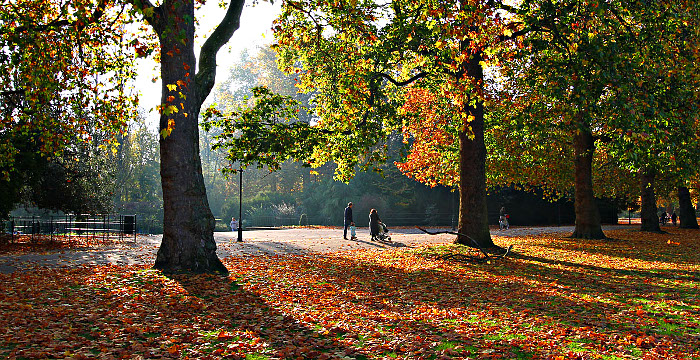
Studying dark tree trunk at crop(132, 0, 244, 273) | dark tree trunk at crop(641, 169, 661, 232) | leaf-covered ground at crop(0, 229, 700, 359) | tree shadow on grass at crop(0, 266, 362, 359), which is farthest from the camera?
dark tree trunk at crop(641, 169, 661, 232)

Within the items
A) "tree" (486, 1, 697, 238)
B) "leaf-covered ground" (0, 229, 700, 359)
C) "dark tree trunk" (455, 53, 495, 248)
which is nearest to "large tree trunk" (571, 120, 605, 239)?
"tree" (486, 1, 697, 238)

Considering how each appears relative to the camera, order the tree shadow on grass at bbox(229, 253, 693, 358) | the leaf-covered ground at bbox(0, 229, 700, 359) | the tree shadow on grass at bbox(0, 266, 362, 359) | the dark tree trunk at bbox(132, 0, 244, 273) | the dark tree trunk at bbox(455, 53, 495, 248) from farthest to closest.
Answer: the dark tree trunk at bbox(455, 53, 495, 248) < the dark tree trunk at bbox(132, 0, 244, 273) < the tree shadow on grass at bbox(229, 253, 693, 358) < the leaf-covered ground at bbox(0, 229, 700, 359) < the tree shadow on grass at bbox(0, 266, 362, 359)

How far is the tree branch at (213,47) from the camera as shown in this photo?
11.6 meters

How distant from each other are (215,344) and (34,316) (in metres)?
2.97

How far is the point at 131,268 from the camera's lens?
11.7 meters


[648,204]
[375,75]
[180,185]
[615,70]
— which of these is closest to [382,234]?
[375,75]

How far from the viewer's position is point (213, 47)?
1180 cm

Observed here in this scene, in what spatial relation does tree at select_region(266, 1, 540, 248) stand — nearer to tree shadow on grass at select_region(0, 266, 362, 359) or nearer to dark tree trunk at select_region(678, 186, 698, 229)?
tree shadow on grass at select_region(0, 266, 362, 359)

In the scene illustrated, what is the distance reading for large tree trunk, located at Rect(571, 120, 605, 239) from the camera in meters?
23.0

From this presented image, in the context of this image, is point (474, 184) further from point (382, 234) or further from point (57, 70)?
point (57, 70)

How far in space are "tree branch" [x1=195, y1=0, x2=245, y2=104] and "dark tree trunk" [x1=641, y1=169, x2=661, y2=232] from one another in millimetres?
26701

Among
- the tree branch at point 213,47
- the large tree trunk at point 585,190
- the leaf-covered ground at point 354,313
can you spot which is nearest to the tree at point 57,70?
the tree branch at point 213,47

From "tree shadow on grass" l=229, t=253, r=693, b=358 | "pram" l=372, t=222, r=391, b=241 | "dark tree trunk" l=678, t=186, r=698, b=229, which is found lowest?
"tree shadow on grass" l=229, t=253, r=693, b=358

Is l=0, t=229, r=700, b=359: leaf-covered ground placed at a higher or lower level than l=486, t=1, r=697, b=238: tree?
lower
